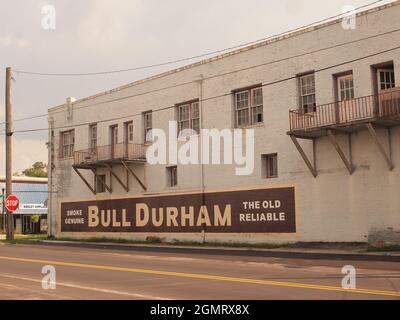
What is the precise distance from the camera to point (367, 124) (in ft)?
68.7

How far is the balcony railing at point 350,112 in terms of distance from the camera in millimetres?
20859

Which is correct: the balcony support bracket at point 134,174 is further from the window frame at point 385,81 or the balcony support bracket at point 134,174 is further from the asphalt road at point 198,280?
the window frame at point 385,81

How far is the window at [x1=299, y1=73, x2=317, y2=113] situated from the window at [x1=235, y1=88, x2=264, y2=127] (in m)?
2.28

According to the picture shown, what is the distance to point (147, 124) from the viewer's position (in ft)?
106

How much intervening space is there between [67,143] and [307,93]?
757 inches

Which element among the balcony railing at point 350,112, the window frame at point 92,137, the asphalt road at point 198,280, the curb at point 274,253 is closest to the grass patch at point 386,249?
the curb at point 274,253

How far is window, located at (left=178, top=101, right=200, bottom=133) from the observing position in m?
29.6

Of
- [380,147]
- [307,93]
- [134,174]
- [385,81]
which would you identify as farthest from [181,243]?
[385,81]

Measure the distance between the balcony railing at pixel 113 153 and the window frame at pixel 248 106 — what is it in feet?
21.7

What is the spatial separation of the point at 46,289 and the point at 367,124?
1407 cm

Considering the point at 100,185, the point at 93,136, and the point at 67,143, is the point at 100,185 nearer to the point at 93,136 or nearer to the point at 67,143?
the point at 93,136
